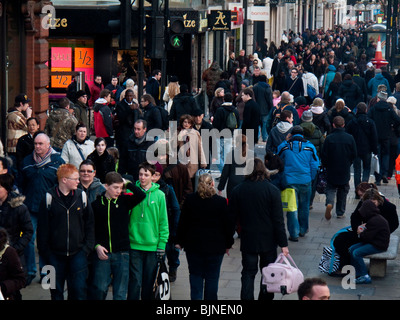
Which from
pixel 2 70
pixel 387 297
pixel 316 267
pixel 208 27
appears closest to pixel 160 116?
pixel 2 70

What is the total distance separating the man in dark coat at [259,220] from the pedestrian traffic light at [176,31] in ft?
28.0

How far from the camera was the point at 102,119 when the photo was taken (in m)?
18.0

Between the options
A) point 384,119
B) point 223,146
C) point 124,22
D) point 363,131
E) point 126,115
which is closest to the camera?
point 124,22

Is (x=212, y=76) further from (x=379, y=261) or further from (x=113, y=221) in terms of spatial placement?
(x=113, y=221)

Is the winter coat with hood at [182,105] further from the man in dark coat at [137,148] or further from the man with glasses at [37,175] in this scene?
the man with glasses at [37,175]

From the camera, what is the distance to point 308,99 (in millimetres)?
25328

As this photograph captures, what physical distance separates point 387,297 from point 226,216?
2.45m

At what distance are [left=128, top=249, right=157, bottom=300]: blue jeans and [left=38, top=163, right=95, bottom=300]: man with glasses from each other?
1.57 feet

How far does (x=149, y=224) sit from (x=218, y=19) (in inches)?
965

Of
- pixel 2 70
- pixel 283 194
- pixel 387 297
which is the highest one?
pixel 2 70

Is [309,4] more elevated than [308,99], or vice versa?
[309,4]

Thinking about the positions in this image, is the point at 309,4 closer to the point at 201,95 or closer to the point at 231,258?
the point at 201,95

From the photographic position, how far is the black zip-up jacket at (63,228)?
933 cm

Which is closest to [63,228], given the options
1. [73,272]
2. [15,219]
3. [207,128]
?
[73,272]
